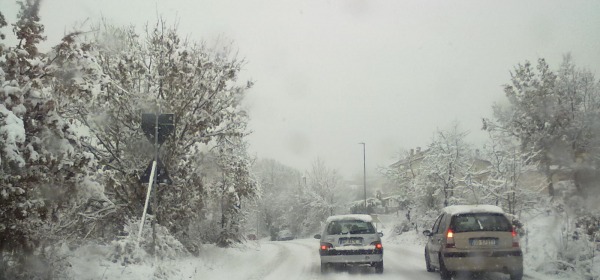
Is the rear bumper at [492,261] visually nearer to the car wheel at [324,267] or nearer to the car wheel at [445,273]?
the car wheel at [445,273]

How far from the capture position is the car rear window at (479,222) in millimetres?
10297

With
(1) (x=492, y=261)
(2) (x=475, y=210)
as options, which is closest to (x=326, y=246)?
(2) (x=475, y=210)

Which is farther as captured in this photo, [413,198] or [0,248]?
[413,198]

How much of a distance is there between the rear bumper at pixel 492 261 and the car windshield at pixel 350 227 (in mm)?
3310

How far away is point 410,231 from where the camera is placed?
34.3m

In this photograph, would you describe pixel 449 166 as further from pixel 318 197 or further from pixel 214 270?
pixel 318 197

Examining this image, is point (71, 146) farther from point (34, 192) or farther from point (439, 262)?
point (439, 262)

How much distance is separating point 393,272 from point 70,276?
7.93 m

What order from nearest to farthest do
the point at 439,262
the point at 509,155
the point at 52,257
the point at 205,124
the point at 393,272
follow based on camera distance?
the point at 52,257 < the point at 439,262 < the point at 393,272 < the point at 205,124 < the point at 509,155

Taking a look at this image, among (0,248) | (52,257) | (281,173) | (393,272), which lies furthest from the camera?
(281,173)

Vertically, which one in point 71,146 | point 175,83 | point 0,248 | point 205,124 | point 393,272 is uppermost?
point 175,83

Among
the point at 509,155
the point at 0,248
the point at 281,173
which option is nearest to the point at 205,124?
the point at 0,248

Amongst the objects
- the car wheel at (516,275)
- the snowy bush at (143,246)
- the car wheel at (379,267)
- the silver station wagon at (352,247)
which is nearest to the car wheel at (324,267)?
the silver station wagon at (352,247)

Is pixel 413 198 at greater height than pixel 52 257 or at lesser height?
greater
